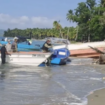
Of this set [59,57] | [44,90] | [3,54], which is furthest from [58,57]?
[44,90]

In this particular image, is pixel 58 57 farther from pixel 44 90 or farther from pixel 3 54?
pixel 44 90

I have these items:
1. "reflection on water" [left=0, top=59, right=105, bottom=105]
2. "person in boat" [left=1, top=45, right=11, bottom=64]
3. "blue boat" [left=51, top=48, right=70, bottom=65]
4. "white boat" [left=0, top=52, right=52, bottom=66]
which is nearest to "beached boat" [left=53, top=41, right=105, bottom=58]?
Result: "blue boat" [left=51, top=48, right=70, bottom=65]

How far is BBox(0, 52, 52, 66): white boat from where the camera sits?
63.1 ft

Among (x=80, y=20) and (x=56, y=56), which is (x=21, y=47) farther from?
(x=80, y=20)

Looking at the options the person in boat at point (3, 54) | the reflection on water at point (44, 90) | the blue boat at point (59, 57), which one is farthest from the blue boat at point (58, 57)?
the reflection on water at point (44, 90)

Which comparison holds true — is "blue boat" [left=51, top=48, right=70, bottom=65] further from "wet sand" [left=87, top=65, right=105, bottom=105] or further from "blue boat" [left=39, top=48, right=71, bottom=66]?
"wet sand" [left=87, top=65, right=105, bottom=105]

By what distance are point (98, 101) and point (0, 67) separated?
992 cm

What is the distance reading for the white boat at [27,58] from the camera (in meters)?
19.2

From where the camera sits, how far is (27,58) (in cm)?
1947

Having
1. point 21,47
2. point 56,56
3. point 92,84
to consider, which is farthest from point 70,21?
point 92,84

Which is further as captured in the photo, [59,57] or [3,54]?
[59,57]

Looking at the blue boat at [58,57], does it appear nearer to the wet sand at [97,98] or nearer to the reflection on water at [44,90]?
the reflection on water at [44,90]

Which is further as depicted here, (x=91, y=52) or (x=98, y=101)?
(x=91, y=52)

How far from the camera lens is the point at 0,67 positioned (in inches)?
717
